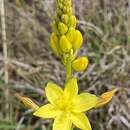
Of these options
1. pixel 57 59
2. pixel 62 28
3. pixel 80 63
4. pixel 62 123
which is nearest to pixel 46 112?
pixel 62 123

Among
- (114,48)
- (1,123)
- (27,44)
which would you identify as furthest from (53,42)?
(27,44)

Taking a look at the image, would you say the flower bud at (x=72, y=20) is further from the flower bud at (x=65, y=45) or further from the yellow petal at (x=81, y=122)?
the yellow petal at (x=81, y=122)

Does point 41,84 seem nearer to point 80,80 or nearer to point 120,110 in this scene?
point 80,80

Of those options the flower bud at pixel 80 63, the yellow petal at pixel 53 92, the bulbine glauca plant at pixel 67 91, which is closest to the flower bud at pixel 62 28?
the bulbine glauca plant at pixel 67 91

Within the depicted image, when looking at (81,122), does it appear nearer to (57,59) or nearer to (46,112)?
(46,112)

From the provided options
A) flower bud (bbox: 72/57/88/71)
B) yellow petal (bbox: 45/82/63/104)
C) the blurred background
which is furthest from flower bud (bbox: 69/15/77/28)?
the blurred background
